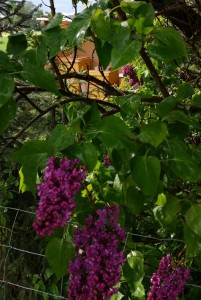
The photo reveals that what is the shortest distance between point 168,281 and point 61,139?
580mm

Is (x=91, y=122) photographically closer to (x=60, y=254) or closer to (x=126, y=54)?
(x=126, y=54)

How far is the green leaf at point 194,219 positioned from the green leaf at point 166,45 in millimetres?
339

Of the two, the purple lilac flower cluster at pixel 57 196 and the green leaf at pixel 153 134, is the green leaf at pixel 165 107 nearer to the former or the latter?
the green leaf at pixel 153 134

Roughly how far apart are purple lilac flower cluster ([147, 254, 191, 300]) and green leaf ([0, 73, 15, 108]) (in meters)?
0.67

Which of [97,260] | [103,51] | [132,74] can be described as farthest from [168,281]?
[132,74]

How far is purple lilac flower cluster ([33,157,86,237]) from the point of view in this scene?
87 centimetres

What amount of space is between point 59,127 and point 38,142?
48mm

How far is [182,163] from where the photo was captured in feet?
3.40

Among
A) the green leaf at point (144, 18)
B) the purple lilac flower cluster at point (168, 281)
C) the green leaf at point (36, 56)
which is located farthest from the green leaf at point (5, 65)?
the purple lilac flower cluster at point (168, 281)

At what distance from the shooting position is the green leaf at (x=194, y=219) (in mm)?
1085

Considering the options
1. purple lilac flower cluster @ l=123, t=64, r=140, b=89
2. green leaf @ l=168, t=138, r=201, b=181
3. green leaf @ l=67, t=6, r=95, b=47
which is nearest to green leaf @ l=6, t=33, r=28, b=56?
green leaf @ l=67, t=6, r=95, b=47

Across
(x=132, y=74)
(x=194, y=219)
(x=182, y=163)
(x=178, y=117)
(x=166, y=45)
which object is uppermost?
(x=132, y=74)

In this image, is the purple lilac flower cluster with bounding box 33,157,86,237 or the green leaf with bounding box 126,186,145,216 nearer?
the purple lilac flower cluster with bounding box 33,157,86,237

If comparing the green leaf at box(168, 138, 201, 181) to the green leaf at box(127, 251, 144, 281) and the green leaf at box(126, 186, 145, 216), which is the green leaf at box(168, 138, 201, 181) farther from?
the green leaf at box(127, 251, 144, 281)
